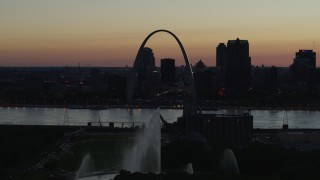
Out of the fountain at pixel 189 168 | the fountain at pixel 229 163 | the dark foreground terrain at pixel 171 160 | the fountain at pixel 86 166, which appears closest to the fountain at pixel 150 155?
the dark foreground terrain at pixel 171 160

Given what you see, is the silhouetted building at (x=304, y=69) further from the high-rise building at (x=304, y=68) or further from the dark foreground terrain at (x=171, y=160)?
the dark foreground terrain at (x=171, y=160)

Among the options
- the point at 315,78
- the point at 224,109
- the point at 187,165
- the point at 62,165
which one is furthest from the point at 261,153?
the point at 315,78

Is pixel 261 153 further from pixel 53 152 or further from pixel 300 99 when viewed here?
pixel 300 99

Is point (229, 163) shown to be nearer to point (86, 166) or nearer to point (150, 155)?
point (150, 155)

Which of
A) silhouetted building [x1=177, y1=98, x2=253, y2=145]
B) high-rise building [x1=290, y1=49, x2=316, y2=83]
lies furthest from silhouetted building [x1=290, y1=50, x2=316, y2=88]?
silhouetted building [x1=177, y1=98, x2=253, y2=145]

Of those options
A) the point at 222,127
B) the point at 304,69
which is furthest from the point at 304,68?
the point at 222,127

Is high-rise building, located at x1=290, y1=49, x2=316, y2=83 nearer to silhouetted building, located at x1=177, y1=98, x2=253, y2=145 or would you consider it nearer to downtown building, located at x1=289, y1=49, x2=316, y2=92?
downtown building, located at x1=289, y1=49, x2=316, y2=92
